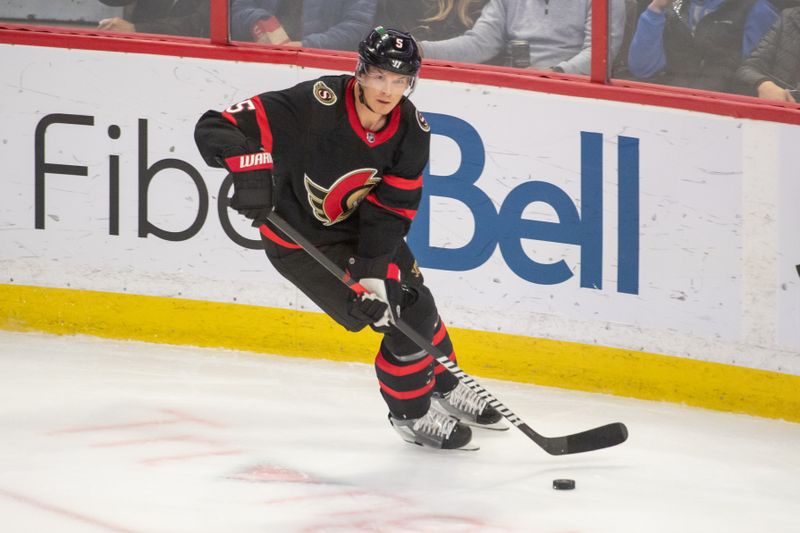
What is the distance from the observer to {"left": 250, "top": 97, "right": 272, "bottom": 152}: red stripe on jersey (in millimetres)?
3066

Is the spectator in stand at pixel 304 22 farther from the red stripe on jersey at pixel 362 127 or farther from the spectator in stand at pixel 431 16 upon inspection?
the red stripe on jersey at pixel 362 127

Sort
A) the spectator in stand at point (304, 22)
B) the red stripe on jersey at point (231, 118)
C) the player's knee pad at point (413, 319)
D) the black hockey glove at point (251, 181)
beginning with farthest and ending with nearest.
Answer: the spectator in stand at point (304, 22) < the player's knee pad at point (413, 319) < the red stripe on jersey at point (231, 118) < the black hockey glove at point (251, 181)

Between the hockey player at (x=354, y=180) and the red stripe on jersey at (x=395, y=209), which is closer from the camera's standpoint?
the hockey player at (x=354, y=180)

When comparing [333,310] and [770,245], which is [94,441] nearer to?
[333,310]

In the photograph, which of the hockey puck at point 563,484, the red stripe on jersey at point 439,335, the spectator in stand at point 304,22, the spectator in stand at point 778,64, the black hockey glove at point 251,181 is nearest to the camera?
the black hockey glove at point 251,181

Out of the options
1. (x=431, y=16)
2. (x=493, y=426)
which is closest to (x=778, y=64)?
(x=431, y=16)

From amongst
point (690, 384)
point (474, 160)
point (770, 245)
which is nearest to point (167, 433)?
point (474, 160)

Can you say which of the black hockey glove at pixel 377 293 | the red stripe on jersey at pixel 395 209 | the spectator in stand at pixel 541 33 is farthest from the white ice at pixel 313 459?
the spectator in stand at pixel 541 33

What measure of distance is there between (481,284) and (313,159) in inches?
43.5

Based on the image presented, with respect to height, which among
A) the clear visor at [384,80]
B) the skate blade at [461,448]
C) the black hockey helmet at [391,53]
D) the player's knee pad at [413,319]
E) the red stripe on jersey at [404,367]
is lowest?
the skate blade at [461,448]

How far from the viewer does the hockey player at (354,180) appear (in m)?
2.94

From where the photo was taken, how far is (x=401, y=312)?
326 centimetres

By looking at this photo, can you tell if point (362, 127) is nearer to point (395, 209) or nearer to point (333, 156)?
point (333, 156)

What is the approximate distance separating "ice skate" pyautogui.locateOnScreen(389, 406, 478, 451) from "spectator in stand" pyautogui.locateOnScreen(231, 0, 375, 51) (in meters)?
1.40
